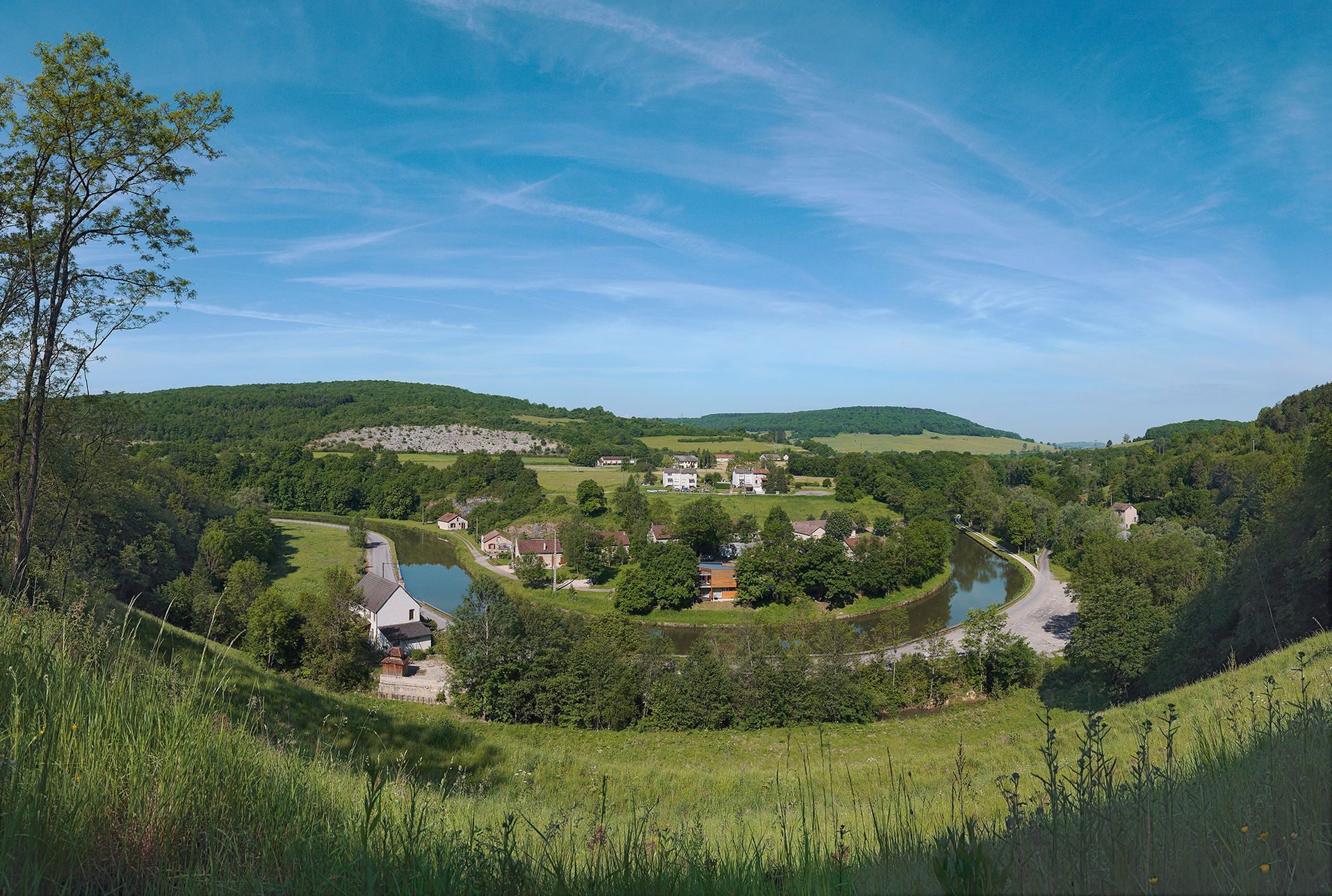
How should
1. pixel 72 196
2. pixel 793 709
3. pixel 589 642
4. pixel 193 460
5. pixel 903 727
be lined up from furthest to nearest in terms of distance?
pixel 193 460, pixel 589 642, pixel 793 709, pixel 903 727, pixel 72 196

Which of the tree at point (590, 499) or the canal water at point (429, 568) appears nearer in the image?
the canal water at point (429, 568)

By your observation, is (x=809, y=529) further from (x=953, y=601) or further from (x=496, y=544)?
(x=496, y=544)

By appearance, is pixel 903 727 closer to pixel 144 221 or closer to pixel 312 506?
pixel 144 221

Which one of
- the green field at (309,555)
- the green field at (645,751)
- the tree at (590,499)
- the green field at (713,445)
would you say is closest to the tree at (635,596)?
the green field at (309,555)

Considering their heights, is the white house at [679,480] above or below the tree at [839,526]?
above

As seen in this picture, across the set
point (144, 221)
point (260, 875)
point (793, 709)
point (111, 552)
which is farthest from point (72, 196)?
point (111, 552)

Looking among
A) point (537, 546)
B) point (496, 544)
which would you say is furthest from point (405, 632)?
point (496, 544)

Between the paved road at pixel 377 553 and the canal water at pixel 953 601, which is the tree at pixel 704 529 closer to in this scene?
the canal water at pixel 953 601
